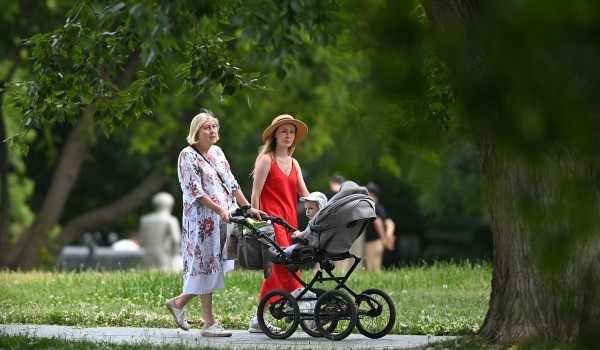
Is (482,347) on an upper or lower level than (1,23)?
lower

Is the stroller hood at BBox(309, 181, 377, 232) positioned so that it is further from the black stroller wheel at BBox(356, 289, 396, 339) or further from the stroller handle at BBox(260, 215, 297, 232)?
the black stroller wheel at BBox(356, 289, 396, 339)

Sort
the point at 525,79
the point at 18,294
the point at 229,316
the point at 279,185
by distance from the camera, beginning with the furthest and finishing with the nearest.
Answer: the point at 18,294, the point at 229,316, the point at 279,185, the point at 525,79

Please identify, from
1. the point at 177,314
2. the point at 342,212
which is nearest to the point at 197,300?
the point at 177,314

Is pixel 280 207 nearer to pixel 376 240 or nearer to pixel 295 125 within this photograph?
pixel 295 125

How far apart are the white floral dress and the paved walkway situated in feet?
1.49

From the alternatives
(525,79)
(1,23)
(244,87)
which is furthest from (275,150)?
(1,23)

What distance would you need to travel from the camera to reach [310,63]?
3003 cm

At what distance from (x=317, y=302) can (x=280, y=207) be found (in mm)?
1256

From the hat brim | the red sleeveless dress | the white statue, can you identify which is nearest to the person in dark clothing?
the white statue

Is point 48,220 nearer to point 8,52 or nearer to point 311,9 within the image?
point 8,52

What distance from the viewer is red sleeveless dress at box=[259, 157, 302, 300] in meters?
9.55

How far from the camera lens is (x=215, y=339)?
30.3 feet

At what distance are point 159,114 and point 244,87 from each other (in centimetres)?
2318

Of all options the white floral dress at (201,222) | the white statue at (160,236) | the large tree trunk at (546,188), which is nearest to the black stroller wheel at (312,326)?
the white floral dress at (201,222)
